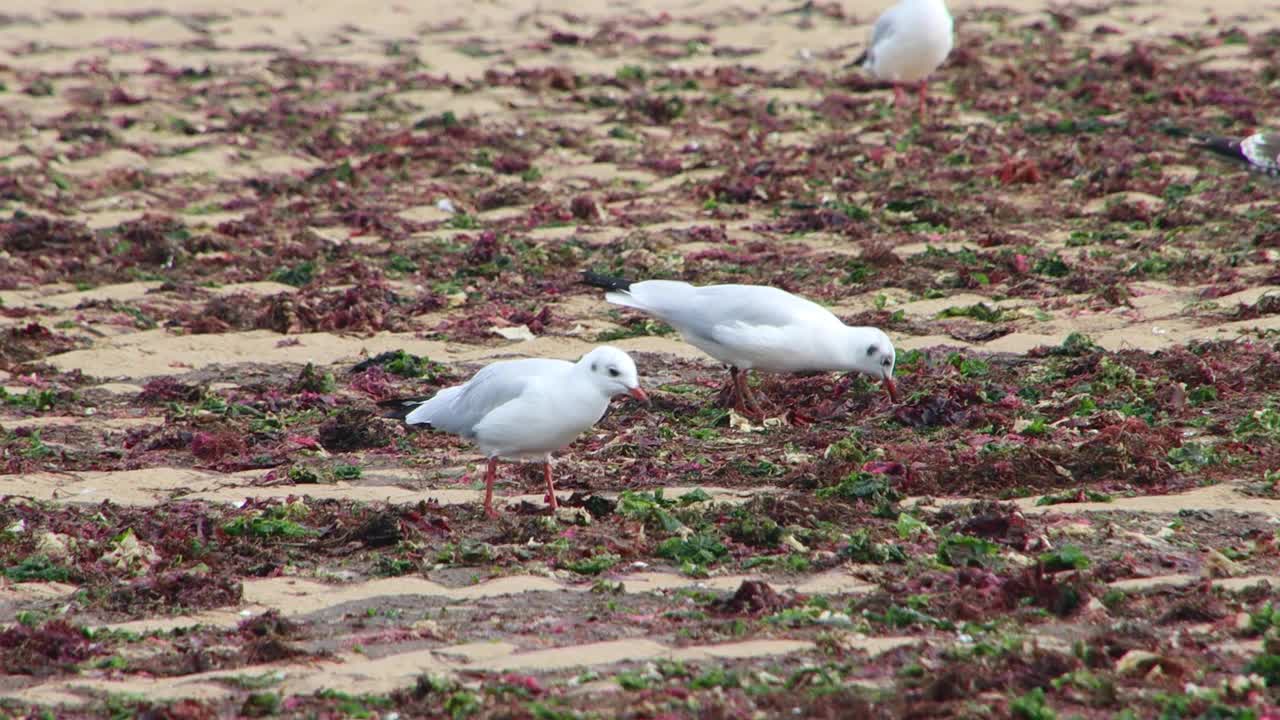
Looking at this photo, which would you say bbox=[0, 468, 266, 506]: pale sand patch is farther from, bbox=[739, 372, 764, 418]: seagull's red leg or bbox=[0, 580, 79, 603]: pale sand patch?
bbox=[739, 372, 764, 418]: seagull's red leg

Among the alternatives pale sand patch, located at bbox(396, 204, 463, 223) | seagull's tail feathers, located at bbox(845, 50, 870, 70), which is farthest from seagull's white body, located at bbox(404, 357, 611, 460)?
seagull's tail feathers, located at bbox(845, 50, 870, 70)

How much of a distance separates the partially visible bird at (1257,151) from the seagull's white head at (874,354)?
4.47 meters

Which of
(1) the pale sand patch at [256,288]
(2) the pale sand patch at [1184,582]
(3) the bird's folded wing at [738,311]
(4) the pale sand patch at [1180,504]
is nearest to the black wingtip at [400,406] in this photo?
(3) the bird's folded wing at [738,311]

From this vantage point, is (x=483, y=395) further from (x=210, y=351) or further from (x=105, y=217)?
(x=105, y=217)

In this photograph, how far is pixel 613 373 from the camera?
6000mm

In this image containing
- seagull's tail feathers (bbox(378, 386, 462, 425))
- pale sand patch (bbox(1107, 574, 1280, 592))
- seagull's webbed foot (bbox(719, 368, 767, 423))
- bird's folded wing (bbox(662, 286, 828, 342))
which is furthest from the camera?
bird's folded wing (bbox(662, 286, 828, 342))

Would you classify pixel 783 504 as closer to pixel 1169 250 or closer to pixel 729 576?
pixel 729 576

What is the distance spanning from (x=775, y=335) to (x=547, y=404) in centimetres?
159

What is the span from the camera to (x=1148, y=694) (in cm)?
410

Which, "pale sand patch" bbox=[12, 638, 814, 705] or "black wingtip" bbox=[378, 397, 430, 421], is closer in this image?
"pale sand patch" bbox=[12, 638, 814, 705]

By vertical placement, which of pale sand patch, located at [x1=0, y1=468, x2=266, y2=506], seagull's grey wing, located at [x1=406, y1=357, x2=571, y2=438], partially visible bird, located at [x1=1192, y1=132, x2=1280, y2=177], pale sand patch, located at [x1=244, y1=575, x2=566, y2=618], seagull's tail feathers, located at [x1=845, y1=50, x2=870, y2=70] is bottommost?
pale sand patch, located at [x1=0, y1=468, x2=266, y2=506]

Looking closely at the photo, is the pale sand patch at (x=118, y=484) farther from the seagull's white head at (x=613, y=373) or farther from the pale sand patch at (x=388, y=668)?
the pale sand patch at (x=388, y=668)

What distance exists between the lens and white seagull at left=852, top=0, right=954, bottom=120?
13445mm

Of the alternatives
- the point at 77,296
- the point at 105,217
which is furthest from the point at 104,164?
the point at 77,296
